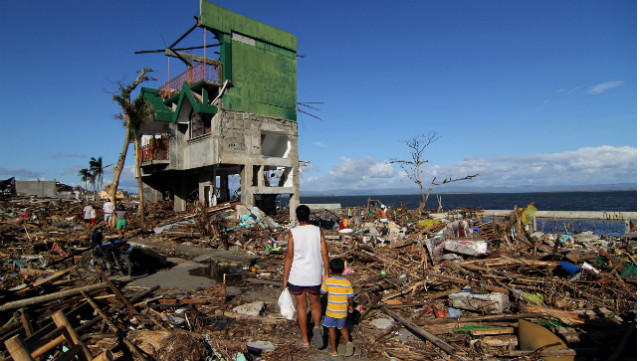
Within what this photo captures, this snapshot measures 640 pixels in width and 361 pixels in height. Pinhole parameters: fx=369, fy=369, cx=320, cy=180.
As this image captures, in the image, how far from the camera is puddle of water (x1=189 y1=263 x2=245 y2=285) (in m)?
9.59

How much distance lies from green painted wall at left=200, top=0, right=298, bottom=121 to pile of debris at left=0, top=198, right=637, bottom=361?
40.8 ft

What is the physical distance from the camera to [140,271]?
10039 mm

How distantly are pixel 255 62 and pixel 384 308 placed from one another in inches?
733

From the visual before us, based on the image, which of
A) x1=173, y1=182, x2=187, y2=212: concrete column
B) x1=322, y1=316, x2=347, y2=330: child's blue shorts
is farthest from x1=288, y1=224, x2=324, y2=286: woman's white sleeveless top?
x1=173, y1=182, x2=187, y2=212: concrete column

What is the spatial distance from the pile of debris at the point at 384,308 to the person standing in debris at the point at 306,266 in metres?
0.60

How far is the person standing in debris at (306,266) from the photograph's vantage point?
15.4 feet

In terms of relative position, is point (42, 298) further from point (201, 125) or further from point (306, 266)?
point (201, 125)

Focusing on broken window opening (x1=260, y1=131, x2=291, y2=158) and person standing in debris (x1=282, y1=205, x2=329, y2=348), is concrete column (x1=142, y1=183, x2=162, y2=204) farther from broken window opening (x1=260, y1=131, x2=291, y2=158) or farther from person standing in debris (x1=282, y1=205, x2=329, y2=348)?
person standing in debris (x1=282, y1=205, x2=329, y2=348)

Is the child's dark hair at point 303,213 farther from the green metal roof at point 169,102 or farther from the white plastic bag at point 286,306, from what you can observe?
the green metal roof at point 169,102

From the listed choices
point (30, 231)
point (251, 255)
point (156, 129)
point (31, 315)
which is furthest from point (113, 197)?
point (31, 315)

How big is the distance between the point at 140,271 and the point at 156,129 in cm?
1940

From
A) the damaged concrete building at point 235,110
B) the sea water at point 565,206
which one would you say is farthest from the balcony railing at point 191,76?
the sea water at point 565,206

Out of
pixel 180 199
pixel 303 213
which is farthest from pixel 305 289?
pixel 180 199

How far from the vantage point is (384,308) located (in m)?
6.44
